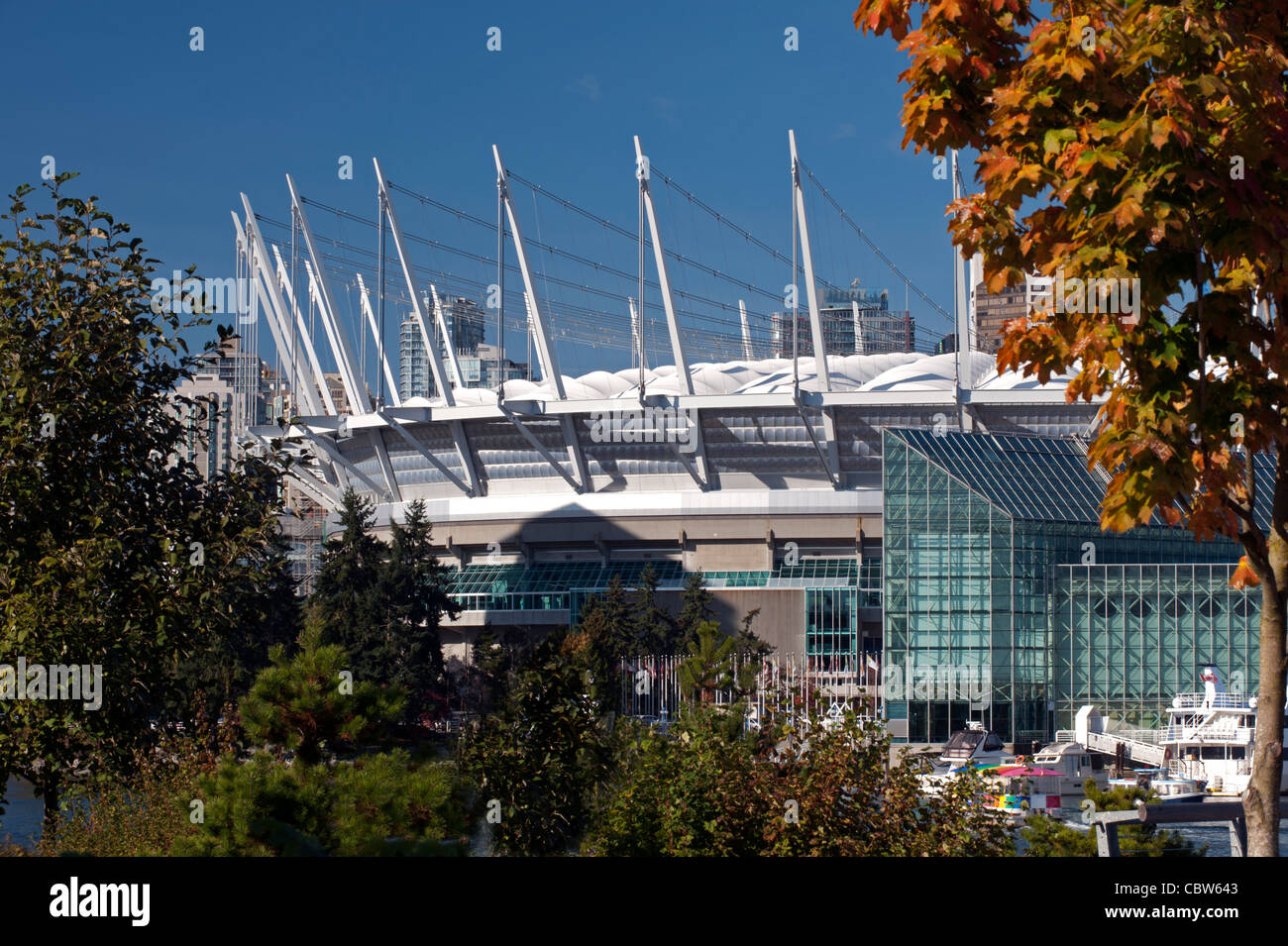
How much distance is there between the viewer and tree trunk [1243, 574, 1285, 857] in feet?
23.5

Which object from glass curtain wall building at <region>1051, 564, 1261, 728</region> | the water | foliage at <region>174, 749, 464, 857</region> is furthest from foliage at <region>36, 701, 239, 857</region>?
glass curtain wall building at <region>1051, 564, 1261, 728</region>

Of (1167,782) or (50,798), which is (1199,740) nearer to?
(1167,782)

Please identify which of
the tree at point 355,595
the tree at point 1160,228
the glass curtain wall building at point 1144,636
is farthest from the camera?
the tree at point 355,595

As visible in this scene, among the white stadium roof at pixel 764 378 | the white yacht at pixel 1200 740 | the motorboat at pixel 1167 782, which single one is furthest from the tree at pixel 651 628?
the motorboat at pixel 1167 782

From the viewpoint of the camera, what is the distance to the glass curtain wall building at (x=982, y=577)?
48844mm

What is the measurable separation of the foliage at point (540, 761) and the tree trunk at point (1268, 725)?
7.80 meters

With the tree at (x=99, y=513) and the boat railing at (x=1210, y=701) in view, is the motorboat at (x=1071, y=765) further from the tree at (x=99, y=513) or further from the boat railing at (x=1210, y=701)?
the tree at (x=99, y=513)

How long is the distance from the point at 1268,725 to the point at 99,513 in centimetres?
896

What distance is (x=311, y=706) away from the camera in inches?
535

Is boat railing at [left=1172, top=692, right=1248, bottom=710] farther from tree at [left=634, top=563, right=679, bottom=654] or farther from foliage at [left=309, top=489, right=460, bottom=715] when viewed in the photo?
foliage at [left=309, top=489, right=460, bottom=715]

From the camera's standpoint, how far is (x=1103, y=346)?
677 centimetres
